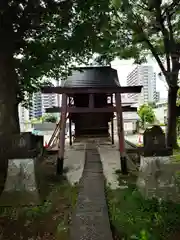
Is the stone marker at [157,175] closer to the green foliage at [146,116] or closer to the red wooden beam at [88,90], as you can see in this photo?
the red wooden beam at [88,90]

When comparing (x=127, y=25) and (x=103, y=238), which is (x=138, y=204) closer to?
(x=103, y=238)

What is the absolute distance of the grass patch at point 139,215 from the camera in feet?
17.3

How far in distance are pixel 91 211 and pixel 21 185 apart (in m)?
2.19

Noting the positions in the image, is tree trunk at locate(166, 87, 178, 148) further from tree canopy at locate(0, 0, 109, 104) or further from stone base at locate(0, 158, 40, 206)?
stone base at locate(0, 158, 40, 206)

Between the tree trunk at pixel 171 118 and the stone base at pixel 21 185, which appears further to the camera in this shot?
the tree trunk at pixel 171 118

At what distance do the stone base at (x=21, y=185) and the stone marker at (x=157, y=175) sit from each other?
2.74 meters

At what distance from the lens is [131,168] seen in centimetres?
1005

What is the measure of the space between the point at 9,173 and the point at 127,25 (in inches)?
355

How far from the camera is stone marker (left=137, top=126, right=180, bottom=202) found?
7.01m

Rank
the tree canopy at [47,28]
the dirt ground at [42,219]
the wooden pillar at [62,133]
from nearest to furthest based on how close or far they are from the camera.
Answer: the dirt ground at [42,219]
the tree canopy at [47,28]
the wooden pillar at [62,133]

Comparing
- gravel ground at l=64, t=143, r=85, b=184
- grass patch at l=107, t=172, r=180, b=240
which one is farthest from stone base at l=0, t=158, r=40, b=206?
grass patch at l=107, t=172, r=180, b=240

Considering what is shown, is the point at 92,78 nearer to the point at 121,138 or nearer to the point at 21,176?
the point at 121,138

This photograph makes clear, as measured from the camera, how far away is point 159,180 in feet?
23.3

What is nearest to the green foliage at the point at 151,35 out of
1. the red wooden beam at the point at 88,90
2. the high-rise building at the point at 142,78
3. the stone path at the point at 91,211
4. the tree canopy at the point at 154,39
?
the tree canopy at the point at 154,39
